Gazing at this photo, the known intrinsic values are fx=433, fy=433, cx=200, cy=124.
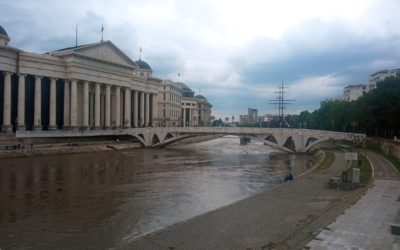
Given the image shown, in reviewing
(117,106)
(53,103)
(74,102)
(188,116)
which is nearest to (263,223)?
(53,103)

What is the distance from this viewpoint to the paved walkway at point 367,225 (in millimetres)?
17020

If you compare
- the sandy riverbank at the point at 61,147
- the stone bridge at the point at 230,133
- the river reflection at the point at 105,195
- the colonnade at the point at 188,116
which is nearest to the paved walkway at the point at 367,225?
the river reflection at the point at 105,195

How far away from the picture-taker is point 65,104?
93438 mm

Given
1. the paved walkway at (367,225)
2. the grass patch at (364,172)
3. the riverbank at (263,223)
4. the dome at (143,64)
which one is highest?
the dome at (143,64)

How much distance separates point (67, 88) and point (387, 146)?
65180 millimetres

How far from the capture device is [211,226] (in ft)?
69.7

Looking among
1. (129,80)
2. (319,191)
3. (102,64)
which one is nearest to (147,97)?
(129,80)

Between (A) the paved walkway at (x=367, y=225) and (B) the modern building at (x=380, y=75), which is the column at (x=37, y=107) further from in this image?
(B) the modern building at (x=380, y=75)

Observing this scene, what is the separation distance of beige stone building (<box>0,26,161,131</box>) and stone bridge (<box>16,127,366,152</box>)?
7303 millimetres

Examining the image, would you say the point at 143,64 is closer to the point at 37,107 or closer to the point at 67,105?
the point at 67,105

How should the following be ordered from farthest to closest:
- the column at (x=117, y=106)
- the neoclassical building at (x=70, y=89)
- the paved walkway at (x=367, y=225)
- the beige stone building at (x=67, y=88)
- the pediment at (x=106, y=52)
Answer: the column at (x=117, y=106)
the pediment at (x=106, y=52)
the neoclassical building at (x=70, y=89)
the beige stone building at (x=67, y=88)
the paved walkway at (x=367, y=225)

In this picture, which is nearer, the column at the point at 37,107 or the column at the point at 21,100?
the column at the point at 21,100

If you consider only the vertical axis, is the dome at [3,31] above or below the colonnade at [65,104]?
above

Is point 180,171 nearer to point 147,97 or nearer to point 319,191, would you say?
point 319,191
